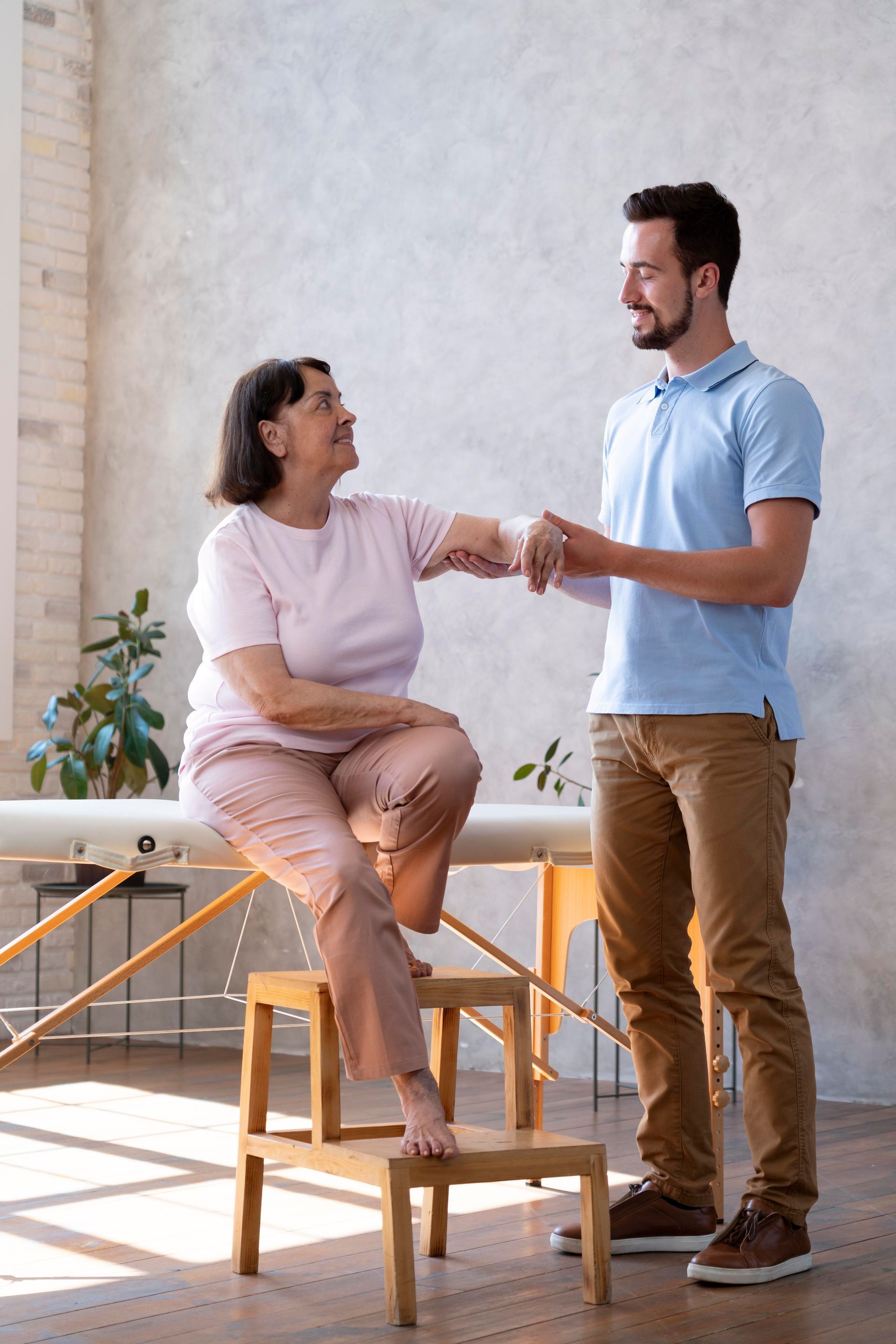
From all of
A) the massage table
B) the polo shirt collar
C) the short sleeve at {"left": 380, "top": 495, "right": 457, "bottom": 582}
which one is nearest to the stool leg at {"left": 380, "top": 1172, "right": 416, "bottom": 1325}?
the massage table

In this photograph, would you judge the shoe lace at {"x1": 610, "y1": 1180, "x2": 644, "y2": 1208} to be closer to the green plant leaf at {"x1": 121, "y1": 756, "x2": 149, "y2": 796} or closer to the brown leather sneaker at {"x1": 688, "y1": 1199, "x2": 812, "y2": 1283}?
the brown leather sneaker at {"x1": 688, "y1": 1199, "x2": 812, "y2": 1283}

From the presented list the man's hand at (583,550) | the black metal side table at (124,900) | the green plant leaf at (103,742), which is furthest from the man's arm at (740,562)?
the green plant leaf at (103,742)

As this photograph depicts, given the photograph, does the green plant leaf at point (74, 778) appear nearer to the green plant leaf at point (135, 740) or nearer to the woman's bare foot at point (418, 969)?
the green plant leaf at point (135, 740)

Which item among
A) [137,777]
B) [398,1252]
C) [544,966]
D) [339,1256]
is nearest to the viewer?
[398,1252]

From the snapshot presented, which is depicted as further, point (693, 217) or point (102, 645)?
point (102, 645)

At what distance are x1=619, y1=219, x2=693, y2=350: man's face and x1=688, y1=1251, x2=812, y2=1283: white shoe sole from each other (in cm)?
129

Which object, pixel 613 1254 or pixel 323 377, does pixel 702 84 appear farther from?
pixel 613 1254

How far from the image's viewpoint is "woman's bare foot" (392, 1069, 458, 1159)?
195 cm

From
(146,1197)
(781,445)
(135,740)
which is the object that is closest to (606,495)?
(781,445)

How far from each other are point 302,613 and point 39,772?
244 centimetres

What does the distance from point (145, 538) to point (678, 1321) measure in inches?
144

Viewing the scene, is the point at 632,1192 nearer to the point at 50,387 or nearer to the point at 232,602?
the point at 232,602

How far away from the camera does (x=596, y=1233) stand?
6.67 feet

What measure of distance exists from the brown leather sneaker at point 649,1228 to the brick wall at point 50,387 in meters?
3.02
